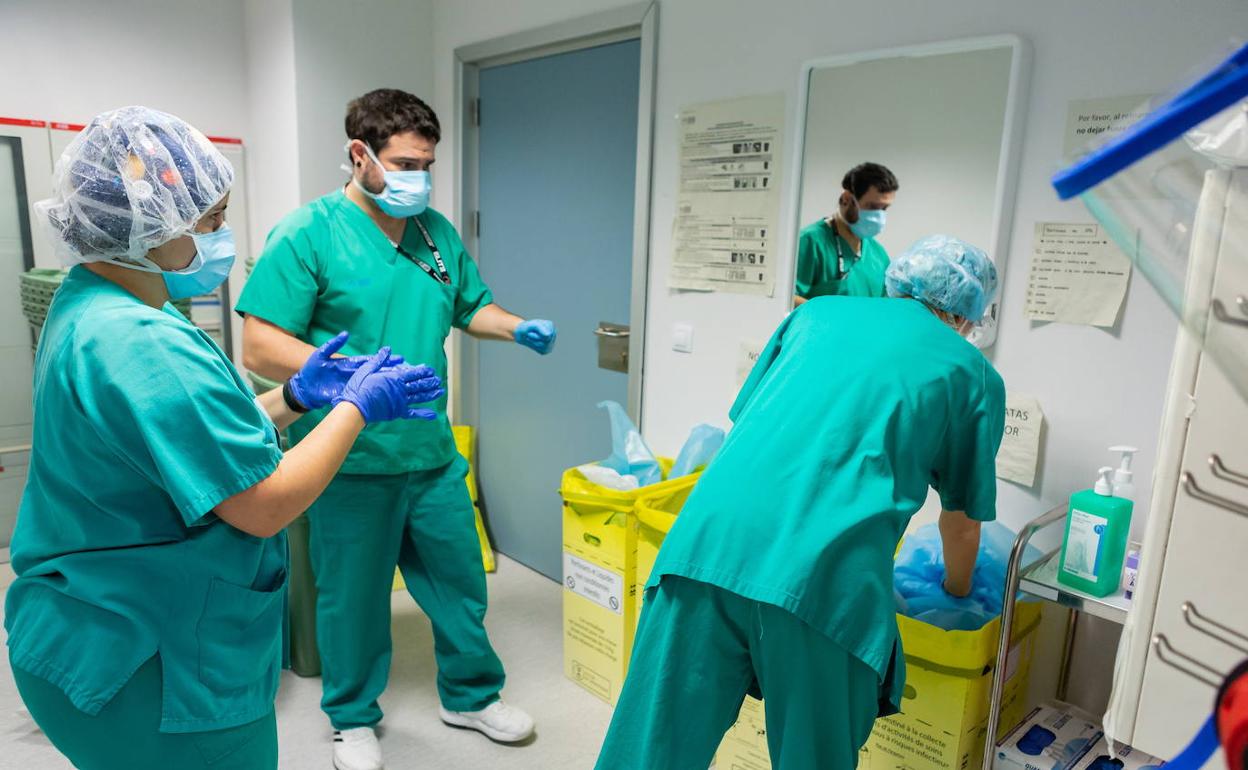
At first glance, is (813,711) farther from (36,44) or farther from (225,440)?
(36,44)

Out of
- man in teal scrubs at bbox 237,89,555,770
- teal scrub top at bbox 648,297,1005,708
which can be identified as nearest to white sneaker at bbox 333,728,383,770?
man in teal scrubs at bbox 237,89,555,770

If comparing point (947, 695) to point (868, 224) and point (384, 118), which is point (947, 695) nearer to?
point (868, 224)

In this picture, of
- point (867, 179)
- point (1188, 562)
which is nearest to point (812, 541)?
point (1188, 562)

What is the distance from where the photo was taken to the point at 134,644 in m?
1.09

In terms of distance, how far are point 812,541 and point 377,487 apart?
1145 millimetres

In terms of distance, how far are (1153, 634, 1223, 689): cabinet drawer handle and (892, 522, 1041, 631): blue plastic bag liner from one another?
0.55 m

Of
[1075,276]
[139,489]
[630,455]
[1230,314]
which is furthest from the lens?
[630,455]

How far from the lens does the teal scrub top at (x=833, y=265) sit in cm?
199

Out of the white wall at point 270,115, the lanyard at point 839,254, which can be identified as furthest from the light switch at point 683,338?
the white wall at point 270,115

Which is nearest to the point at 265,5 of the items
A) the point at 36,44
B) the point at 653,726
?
the point at 36,44

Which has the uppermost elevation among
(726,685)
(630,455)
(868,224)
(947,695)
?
(868,224)

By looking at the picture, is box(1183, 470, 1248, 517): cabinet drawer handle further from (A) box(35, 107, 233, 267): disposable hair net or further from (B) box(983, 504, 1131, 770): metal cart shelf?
(A) box(35, 107, 233, 267): disposable hair net

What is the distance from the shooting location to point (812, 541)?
1234mm

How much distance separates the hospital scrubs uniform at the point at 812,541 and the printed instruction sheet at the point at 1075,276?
42 cm
